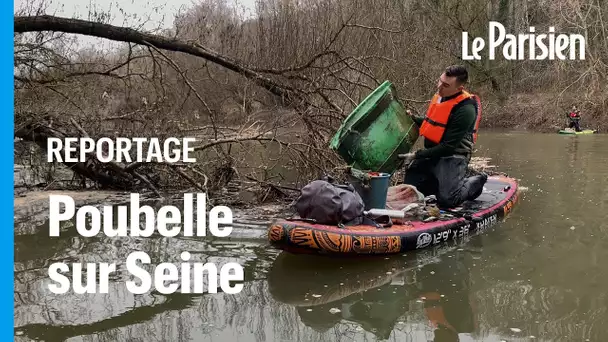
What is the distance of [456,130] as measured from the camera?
627cm

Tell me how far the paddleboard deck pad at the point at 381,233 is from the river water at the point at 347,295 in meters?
0.15

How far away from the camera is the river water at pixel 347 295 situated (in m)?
4.07

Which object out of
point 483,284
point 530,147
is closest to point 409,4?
point 530,147

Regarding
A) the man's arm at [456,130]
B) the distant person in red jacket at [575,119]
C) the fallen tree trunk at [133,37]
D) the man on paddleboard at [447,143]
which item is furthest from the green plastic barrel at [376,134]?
the distant person in red jacket at [575,119]

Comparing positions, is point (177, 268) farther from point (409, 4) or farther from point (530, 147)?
point (409, 4)

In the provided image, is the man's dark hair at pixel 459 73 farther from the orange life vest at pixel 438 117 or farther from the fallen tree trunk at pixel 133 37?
the fallen tree trunk at pixel 133 37

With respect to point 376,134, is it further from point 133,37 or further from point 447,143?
point 133,37

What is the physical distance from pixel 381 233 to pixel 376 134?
1483 millimetres

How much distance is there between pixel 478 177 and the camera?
7031 mm

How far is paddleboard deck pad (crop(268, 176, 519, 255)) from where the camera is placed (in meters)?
5.04

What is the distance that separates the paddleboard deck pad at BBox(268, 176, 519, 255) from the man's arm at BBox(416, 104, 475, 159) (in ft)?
2.22

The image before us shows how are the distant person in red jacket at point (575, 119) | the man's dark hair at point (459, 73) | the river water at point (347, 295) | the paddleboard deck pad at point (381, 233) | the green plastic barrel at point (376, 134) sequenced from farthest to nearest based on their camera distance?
the distant person in red jacket at point (575, 119)
the green plastic barrel at point (376, 134)
the man's dark hair at point (459, 73)
the paddleboard deck pad at point (381, 233)
the river water at point (347, 295)

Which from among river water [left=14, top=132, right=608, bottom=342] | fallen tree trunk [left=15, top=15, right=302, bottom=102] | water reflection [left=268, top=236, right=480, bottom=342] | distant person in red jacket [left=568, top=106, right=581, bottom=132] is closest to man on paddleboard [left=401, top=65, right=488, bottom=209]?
A: river water [left=14, top=132, right=608, bottom=342]

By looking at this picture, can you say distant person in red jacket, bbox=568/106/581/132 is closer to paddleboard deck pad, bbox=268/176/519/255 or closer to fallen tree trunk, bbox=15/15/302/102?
fallen tree trunk, bbox=15/15/302/102
